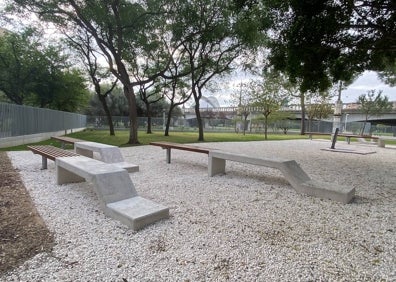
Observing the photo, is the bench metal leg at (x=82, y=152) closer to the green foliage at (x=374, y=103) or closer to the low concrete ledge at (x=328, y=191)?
the low concrete ledge at (x=328, y=191)

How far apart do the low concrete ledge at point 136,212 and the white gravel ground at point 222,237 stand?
81mm

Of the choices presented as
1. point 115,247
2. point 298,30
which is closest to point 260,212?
point 115,247

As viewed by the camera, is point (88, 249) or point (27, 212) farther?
point (27, 212)

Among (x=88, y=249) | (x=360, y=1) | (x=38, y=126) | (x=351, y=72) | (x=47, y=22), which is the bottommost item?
(x=88, y=249)

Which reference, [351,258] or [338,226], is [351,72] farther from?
[351,258]

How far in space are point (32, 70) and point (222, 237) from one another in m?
22.1

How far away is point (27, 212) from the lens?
3.23 metres

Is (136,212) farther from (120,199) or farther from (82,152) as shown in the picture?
(82,152)

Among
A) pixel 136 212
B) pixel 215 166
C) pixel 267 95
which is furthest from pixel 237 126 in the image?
pixel 136 212

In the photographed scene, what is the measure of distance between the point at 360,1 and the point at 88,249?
Answer: 7.99 metres

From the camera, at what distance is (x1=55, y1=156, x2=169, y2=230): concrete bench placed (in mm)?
2867

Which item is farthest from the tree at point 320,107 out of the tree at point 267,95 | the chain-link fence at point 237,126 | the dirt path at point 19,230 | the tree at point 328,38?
the dirt path at point 19,230

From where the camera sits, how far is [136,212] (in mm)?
2924

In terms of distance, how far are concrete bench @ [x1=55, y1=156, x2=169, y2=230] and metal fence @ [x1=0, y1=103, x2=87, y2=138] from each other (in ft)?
27.4
